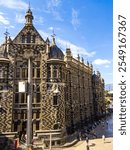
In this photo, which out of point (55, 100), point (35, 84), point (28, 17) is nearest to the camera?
point (35, 84)

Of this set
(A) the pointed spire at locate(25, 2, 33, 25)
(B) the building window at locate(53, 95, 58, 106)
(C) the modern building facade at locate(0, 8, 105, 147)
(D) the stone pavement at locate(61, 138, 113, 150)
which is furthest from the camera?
(A) the pointed spire at locate(25, 2, 33, 25)

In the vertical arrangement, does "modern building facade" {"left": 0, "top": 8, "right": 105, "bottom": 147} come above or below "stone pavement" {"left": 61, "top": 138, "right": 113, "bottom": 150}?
above

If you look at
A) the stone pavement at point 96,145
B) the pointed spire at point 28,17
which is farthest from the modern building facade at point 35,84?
the stone pavement at point 96,145

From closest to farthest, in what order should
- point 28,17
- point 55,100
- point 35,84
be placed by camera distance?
point 35,84 → point 55,100 → point 28,17

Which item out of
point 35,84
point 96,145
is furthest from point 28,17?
point 96,145

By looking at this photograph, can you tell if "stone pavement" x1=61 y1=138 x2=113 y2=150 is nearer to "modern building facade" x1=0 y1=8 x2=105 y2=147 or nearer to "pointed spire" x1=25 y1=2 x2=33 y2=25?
"modern building facade" x1=0 y1=8 x2=105 y2=147

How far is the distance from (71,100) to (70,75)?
5079mm

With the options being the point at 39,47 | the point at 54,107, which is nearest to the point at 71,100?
the point at 54,107

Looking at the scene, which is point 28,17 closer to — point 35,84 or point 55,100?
point 35,84

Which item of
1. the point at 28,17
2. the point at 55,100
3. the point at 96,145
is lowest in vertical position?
the point at 96,145

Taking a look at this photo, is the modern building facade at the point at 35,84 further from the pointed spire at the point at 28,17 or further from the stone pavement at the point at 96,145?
the stone pavement at the point at 96,145

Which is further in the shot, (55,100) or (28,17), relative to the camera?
(28,17)

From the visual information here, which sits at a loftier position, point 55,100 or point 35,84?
point 35,84

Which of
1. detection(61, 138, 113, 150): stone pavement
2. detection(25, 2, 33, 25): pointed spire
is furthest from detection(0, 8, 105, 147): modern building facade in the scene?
detection(61, 138, 113, 150): stone pavement
